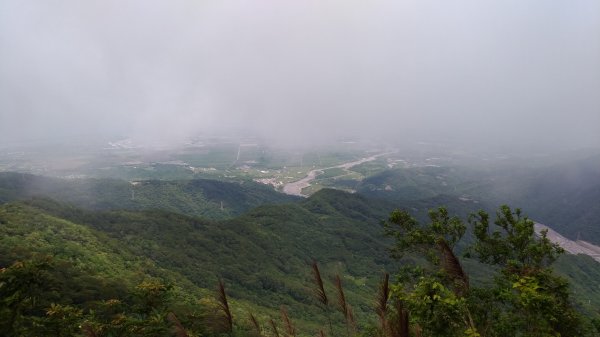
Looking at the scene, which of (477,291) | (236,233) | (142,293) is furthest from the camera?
(236,233)

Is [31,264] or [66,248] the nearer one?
[31,264]

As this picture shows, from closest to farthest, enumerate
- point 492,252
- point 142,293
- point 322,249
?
point 142,293, point 492,252, point 322,249

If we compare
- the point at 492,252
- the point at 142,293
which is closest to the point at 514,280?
the point at 492,252

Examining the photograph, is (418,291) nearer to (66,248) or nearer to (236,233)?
(66,248)

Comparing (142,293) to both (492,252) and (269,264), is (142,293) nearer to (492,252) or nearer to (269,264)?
(492,252)

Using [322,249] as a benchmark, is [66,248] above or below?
above

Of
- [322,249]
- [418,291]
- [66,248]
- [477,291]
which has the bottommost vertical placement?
[322,249]
